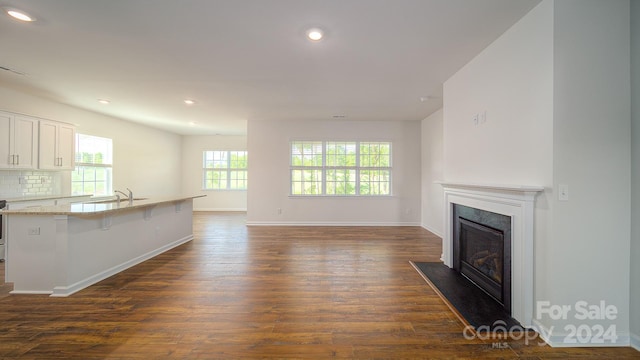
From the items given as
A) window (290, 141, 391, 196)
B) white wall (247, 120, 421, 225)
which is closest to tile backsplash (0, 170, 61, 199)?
white wall (247, 120, 421, 225)

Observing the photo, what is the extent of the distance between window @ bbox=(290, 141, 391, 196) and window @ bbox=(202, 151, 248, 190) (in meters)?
3.40

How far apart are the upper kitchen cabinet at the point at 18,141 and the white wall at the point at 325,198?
3745 millimetres

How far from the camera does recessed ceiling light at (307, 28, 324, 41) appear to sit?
238 centimetres

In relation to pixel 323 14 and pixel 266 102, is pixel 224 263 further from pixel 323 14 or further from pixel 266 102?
pixel 323 14

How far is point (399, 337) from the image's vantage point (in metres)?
2.02

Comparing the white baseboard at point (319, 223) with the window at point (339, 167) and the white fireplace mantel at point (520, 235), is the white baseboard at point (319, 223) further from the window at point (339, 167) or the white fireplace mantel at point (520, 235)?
the white fireplace mantel at point (520, 235)

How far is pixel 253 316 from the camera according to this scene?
7.58 ft

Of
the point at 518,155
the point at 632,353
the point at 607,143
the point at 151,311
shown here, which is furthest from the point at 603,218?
the point at 151,311

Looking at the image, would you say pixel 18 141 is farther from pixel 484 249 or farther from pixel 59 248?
pixel 484 249

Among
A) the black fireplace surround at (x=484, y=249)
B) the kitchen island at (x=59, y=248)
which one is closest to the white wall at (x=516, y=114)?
the black fireplace surround at (x=484, y=249)

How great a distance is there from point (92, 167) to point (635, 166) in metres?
8.64

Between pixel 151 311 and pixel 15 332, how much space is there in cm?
94

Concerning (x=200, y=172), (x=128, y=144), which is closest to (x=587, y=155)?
(x=128, y=144)

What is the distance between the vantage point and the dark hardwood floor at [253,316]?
73.6 inches
